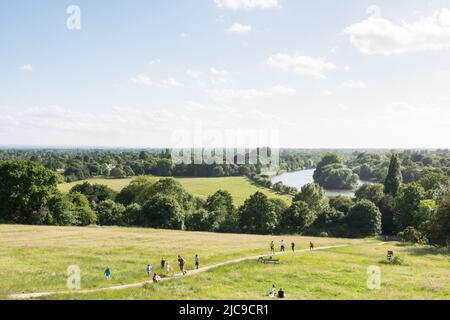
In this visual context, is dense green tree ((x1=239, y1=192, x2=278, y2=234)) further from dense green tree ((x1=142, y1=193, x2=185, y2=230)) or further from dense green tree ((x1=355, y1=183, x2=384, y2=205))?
dense green tree ((x1=355, y1=183, x2=384, y2=205))

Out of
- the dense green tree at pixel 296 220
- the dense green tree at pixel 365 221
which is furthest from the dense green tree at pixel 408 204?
the dense green tree at pixel 296 220

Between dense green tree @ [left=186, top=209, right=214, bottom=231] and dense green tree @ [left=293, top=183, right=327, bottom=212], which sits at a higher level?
dense green tree @ [left=293, top=183, right=327, bottom=212]

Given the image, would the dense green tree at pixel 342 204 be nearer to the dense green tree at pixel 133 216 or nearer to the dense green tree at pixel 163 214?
the dense green tree at pixel 163 214

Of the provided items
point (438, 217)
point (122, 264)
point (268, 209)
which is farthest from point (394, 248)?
point (122, 264)

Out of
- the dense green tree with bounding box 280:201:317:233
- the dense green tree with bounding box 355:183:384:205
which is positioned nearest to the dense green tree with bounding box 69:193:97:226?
the dense green tree with bounding box 280:201:317:233
